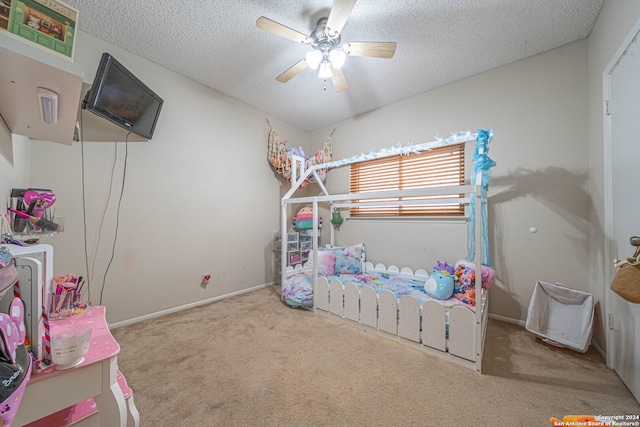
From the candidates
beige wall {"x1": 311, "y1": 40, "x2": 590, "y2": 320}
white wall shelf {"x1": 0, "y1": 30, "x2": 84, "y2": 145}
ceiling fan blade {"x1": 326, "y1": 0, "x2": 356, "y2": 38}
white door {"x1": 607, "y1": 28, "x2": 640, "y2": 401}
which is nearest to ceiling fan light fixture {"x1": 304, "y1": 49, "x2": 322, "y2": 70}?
ceiling fan blade {"x1": 326, "y1": 0, "x2": 356, "y2": 38}

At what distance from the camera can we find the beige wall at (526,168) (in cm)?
200

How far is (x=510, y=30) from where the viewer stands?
6.28ft

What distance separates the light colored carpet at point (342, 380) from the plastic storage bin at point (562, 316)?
0.33ft

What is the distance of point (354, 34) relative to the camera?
197cm

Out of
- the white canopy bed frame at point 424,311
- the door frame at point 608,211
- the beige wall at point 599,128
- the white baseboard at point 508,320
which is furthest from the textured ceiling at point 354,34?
the white baseboard at point 508,320

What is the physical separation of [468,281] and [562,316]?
29.7 inches

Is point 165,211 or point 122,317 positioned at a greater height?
point 165,211

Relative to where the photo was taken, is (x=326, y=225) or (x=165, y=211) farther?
(x=326, y=225)

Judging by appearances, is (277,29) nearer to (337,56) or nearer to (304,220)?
(337,56)

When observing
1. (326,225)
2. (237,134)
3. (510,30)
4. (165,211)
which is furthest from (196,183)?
(510,30)

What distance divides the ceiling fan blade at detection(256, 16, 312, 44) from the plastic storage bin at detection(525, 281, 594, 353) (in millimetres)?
2788

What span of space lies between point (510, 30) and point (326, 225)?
2953mm

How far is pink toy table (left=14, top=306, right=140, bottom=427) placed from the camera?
66cm

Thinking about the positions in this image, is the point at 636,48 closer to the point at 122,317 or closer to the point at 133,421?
the point at 133,421
